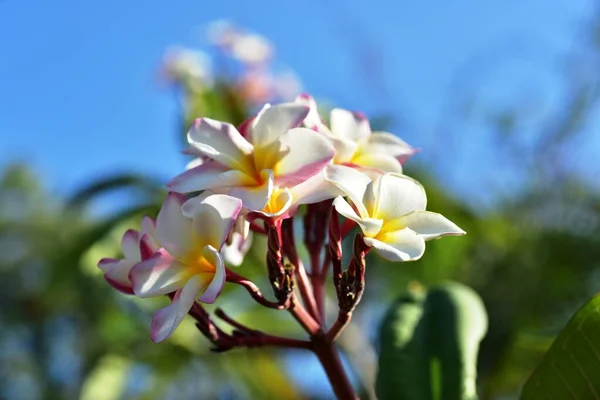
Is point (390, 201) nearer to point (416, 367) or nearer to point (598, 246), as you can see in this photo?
point (416, 367)

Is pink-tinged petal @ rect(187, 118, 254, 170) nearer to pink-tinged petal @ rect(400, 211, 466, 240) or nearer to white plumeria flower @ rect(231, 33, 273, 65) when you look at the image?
pink-tinged petal @ rect(400, 211, 466, 240)

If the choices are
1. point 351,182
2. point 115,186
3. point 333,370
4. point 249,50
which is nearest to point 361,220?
point 351,182

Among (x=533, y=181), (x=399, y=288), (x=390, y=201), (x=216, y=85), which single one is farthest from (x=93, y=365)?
(x=533, y=181)

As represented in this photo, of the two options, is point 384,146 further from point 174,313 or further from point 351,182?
point 174,313

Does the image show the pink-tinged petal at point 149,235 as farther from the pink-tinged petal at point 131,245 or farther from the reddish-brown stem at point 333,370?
the reddish-brown stem at point 333,370

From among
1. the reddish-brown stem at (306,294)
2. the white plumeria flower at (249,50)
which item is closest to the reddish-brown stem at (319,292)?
the reddish-brown stem at (306,294)

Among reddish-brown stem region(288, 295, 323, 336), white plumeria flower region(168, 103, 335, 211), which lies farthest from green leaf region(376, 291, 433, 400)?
white plumeria flower region(168, 103, 335, 211)
